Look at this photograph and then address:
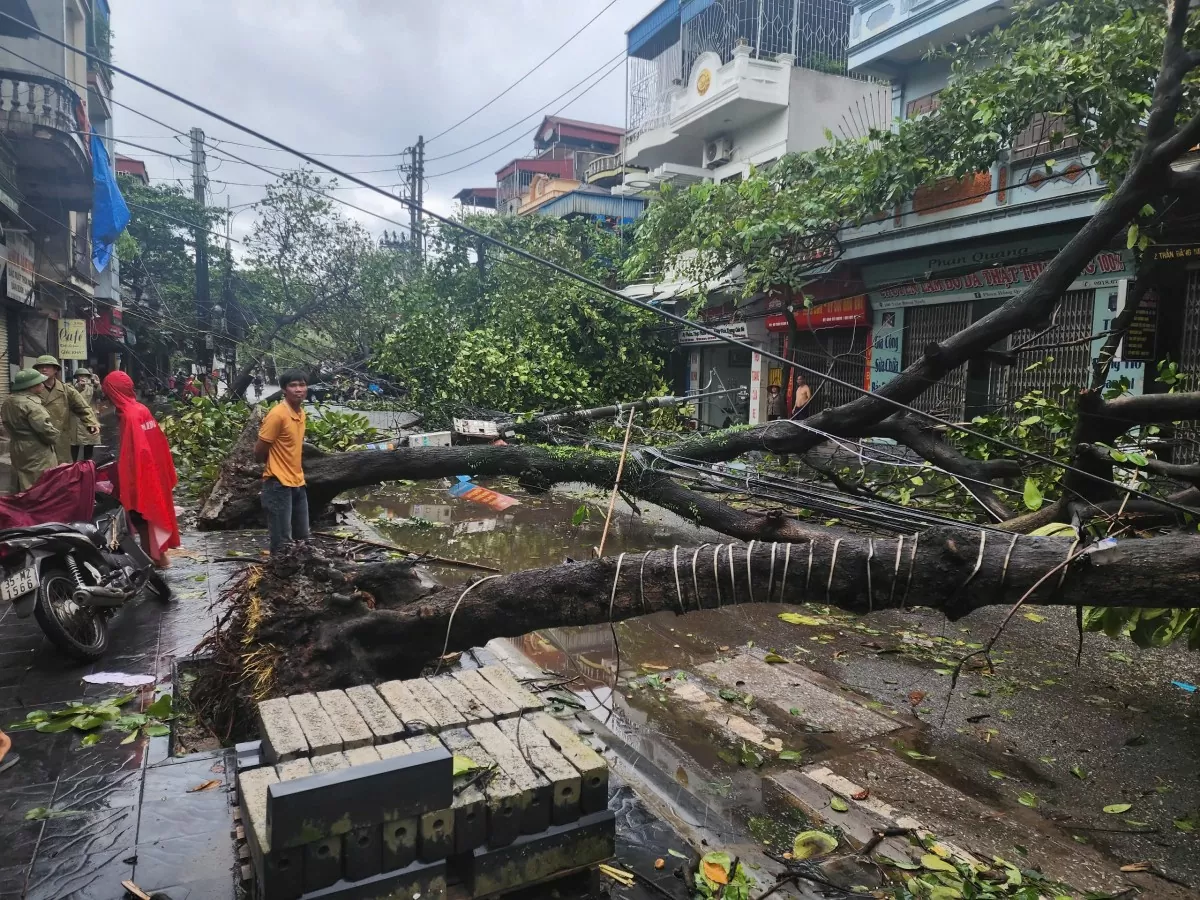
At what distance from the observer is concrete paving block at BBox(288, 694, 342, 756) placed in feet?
8.93

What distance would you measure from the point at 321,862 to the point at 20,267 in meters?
18.8

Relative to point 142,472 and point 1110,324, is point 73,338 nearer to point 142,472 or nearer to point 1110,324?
point 142,472

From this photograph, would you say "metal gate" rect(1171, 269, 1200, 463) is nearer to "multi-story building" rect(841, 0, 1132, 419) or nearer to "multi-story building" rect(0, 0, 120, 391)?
"multi-story building" rect(841, 0, 1132, 419)

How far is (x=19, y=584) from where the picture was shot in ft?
14.8

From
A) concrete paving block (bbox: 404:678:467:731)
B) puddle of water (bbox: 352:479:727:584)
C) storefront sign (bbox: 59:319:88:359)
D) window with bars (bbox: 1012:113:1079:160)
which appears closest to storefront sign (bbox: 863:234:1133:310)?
window with bars (bbox: 1012:113:1079:160)

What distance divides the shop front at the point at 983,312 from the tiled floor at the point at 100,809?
8.94m

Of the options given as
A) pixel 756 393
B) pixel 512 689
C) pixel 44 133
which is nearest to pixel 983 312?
pixel 756 393

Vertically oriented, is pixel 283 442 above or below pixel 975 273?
below

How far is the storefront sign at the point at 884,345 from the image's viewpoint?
14508 mm

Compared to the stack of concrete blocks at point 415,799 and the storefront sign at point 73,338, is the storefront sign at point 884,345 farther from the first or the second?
the storefront sign at point 73,338

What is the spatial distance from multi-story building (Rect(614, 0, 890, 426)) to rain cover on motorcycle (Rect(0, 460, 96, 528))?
12.8 m

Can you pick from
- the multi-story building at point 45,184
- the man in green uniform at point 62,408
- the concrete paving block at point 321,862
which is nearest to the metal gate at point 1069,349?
the concrete paving block at point 321,862

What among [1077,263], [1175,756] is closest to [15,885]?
[1175,756]

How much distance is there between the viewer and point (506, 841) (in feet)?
8.52
